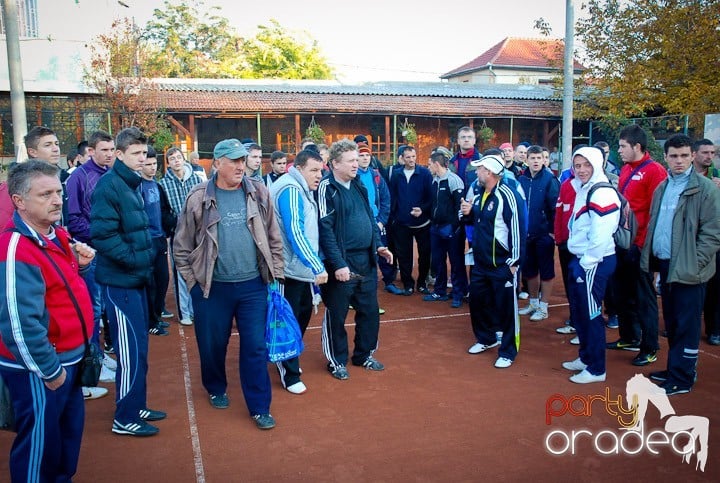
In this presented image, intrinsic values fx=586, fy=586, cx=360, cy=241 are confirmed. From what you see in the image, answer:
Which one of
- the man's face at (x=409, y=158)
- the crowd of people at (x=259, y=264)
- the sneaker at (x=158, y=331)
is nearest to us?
the crowd of people at (x=259, y=264)

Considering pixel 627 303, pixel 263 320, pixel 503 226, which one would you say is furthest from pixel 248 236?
pixel 627 303

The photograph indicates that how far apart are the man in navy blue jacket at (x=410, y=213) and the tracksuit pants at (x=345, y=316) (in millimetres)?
3242

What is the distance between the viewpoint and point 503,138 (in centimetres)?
2466

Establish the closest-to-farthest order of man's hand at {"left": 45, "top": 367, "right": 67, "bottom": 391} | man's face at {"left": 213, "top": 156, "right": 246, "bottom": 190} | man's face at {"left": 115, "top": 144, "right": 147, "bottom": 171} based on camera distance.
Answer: man's hand at {"left": 45, "top": 367, "right": 67, "bottom": 391}
man's face at {"left": 115, "top": 144, "right": 147, "bottom": 171}
man's face at {"left": 213, "top": 156, "right": 246, "bottom": 190}

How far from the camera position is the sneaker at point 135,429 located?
178 inches

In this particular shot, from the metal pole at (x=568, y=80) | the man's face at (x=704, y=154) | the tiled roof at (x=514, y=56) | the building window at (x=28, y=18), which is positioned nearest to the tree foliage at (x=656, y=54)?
the metal pole at (x=568, y=80)

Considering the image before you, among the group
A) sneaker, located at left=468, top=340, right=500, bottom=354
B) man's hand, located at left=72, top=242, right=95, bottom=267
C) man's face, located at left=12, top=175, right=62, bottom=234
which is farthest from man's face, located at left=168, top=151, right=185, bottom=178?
man's face, located at left=12, top=175, right=62, bottom=234

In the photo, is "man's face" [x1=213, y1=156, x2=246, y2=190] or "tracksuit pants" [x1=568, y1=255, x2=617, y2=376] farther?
"tracksuit pants" [x1=568, y1=255, x2=617, y2=376]

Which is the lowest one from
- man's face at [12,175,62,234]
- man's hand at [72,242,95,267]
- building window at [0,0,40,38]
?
man's hand at [72,242,95,267]

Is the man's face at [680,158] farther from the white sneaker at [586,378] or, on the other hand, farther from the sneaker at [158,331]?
the sneaker at [158,331]

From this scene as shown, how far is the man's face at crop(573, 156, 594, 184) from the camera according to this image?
17.8 feet

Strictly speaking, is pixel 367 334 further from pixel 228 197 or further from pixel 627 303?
pixel 627 303

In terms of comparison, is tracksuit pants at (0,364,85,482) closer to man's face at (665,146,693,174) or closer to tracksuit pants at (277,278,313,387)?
tracksuit pants at (277,278,313,387)

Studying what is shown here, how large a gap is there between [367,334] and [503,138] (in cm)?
2029
